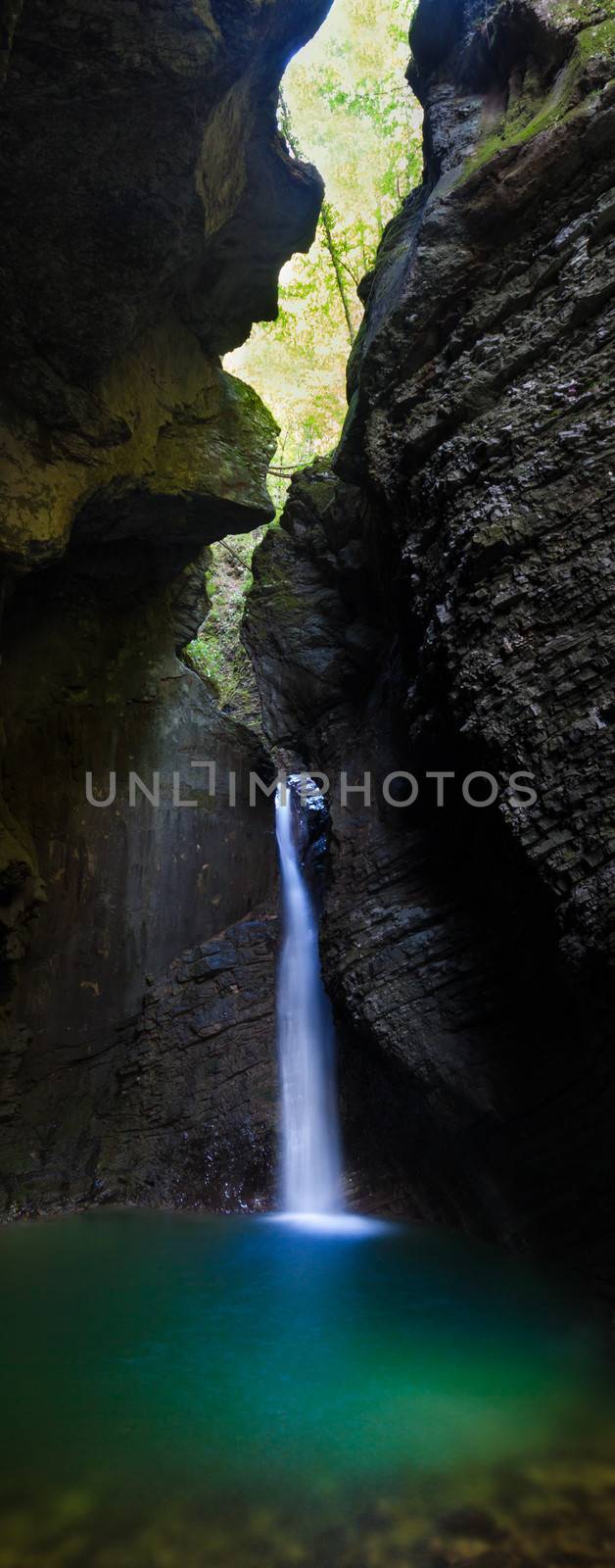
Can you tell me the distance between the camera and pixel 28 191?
5.75m

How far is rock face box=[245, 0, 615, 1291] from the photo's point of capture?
5.48 metres

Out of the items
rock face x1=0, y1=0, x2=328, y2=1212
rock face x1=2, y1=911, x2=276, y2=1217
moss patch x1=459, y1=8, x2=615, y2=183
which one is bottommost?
rock face x1=2, y1=911, x2=276, y2=1217

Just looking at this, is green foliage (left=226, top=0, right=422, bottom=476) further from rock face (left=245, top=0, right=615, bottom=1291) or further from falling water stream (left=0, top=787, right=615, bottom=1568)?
falling water stream (left=0, top=787, right=615, bottom=1568)

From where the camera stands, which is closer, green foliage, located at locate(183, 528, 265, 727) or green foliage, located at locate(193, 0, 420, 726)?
green foliage, located at locate(193, 0, 420, 726)

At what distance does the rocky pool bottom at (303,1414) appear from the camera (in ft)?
8.50

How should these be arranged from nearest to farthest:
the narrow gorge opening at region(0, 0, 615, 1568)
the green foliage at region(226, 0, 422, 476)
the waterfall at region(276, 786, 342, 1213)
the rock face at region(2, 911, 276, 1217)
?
the narrow gorge opening at region(0, 0, 615, 1568) → the waterfall at region(276, 786, 342, 1213) → the rock face at region(2, 911, 276, 1217) → the green foliage at region(226, 0, 422, 476)

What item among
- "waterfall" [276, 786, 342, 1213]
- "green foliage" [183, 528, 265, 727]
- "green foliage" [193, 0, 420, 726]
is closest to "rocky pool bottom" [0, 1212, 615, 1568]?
"waterfall" [276, 786, 342, 1213]

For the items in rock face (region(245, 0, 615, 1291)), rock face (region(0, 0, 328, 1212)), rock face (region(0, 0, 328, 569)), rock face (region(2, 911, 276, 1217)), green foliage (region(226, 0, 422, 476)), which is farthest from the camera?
green foliage (region(226, 0, 422, 476))

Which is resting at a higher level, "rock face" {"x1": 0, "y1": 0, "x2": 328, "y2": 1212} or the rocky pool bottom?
"rock face" {"x1": 0, "y1": 0, "x2": 328, "y2": 1212}

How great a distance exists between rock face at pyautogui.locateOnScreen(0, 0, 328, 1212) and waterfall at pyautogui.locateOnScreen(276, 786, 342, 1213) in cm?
27

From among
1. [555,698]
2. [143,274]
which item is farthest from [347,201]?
[555,698]

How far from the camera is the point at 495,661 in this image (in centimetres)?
587

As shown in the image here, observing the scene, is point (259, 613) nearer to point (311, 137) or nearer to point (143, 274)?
point (143, 274)

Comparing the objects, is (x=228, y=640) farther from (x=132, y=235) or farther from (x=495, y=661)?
(x=495, y=661)
